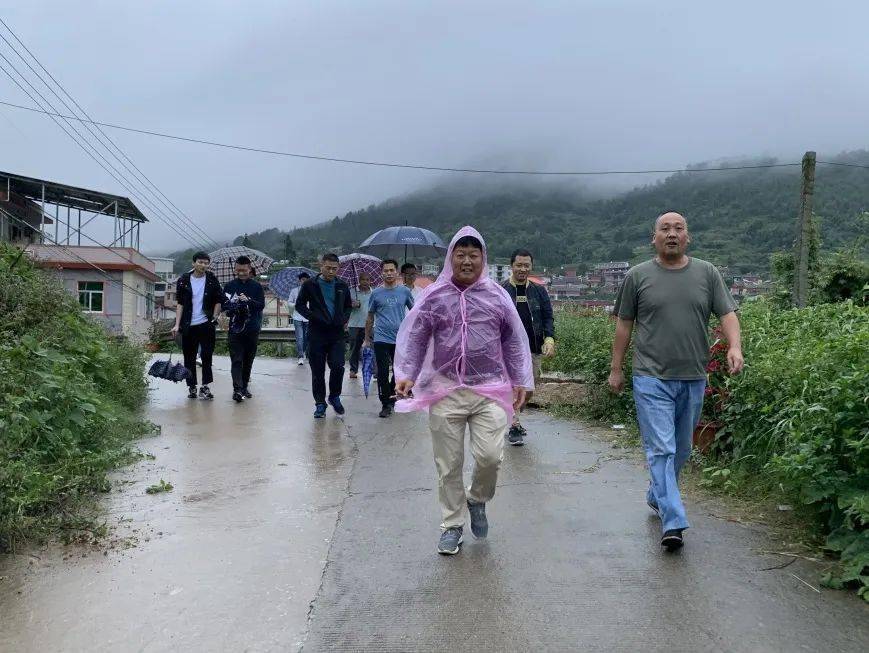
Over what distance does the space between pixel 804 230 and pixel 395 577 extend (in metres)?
17.5

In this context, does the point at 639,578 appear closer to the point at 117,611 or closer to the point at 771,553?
the point at 771,553

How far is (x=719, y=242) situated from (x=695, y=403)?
3939 centimetres

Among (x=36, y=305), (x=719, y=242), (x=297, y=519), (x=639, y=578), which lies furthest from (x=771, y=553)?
(x=719, y=242)

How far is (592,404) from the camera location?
8.39 m

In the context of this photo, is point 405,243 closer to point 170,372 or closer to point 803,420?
point 170,372

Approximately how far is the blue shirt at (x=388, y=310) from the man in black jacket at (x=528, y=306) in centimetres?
187

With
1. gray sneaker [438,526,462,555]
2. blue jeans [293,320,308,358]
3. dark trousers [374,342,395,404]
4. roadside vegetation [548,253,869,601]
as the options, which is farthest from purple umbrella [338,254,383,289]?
gray sneaker [438,526,462,555]

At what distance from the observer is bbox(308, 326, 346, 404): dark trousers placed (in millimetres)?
8156

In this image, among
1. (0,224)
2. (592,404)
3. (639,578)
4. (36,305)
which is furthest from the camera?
(0,224)

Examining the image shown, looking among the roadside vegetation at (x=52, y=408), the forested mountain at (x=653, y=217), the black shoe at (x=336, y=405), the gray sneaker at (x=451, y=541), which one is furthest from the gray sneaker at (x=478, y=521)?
the forested mountain at (x=653, y=217)

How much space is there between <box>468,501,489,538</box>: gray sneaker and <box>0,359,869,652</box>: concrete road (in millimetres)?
67

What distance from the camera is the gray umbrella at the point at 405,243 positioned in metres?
14.6

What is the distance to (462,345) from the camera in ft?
13.6

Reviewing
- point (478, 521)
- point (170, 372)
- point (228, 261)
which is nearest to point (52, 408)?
point (478, 521)
